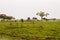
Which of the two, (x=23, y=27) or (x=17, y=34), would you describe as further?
(x=23, y=27)

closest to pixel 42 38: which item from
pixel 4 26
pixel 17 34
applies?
pixel 17 34

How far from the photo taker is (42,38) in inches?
1690

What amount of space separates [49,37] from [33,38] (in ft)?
10.6

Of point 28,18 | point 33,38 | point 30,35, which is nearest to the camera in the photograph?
point 33,38

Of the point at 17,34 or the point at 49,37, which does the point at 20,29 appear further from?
the point at 49,37

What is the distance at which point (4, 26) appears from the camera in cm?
5347

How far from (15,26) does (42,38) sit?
476 inches

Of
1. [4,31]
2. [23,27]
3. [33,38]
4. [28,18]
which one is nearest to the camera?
[33,38]

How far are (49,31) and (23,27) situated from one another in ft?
21.4

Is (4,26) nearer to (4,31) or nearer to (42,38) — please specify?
(4,31)

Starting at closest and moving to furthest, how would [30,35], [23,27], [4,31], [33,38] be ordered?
1. [33,38]
2. [30,35]
3. [4,31]
4. [23,27]

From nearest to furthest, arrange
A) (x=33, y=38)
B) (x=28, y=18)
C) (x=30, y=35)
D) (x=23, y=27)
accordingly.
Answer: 1. (x=33, y=38)
2. (x=30, y=35)
3. (x=23, y=27)
4. (x=28, y=18)

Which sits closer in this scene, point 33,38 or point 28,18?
point 33,38

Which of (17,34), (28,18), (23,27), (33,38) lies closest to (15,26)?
(23,27)
